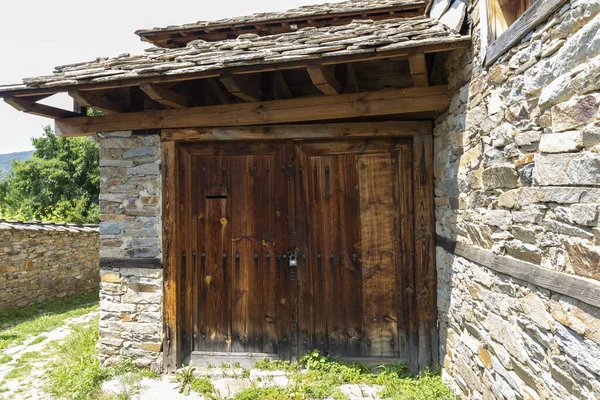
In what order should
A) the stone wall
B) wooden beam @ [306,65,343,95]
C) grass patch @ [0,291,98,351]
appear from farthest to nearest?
the stone wall, grass patch @ [0,291,98,351], wooden beam @ [306,65,343,95]

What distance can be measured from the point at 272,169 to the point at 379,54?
1482 millimetres

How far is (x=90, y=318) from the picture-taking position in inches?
245

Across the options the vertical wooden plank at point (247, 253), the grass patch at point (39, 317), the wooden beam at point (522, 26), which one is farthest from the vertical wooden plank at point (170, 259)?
the grass patch at point (39, 317)

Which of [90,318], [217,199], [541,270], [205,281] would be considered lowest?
[90,318]

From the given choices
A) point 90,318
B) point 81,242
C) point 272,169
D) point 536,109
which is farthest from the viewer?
point 81,242

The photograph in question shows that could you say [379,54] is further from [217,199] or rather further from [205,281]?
[205,281]

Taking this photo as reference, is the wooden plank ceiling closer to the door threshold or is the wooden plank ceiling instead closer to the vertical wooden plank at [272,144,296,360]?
the vertical wooden plank at [272,144,296,360]

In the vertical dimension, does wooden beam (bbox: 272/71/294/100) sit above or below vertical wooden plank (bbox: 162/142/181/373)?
above

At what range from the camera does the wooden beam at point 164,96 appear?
3.04m

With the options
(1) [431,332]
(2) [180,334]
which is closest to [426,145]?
(1) [431,332]

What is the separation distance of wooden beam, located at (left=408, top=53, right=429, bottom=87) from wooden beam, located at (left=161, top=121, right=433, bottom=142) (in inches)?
16.3

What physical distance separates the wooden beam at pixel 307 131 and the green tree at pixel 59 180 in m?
17.7

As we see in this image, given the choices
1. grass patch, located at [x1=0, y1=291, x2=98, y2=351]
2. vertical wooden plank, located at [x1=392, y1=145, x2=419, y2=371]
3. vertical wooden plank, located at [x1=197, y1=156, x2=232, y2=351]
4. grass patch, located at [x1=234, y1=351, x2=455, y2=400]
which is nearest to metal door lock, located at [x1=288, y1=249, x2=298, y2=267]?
vertical wooden plank, located at [x1=197, y1=156, x2=232, y2=351]

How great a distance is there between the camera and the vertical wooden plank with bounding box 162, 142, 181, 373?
351 centimetres
